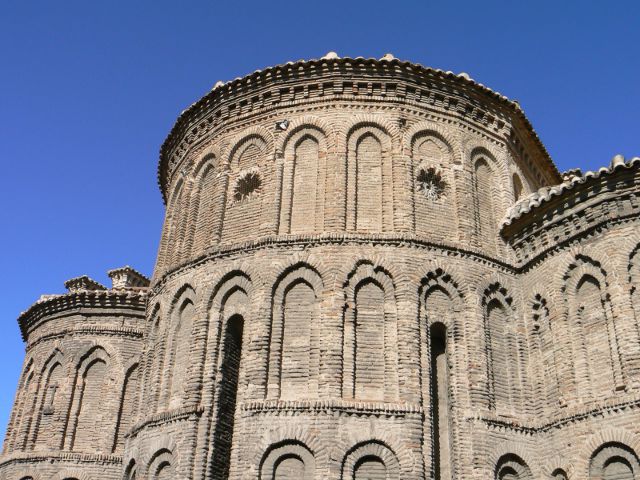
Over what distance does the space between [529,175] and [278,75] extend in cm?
565

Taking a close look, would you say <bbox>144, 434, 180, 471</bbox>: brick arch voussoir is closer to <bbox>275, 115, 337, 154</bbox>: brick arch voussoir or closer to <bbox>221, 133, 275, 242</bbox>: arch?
<bbox>221, 133, 275, 242</bbox>: arch

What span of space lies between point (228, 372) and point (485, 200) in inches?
218

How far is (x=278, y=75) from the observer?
43.3 feet

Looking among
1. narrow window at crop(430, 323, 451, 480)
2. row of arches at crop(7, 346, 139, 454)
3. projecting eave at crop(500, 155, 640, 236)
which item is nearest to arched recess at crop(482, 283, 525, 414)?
narrow window at crop(430, 323, 451, 480)

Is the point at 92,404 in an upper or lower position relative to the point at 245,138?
lower

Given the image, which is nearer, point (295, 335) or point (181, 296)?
point (295, 335)

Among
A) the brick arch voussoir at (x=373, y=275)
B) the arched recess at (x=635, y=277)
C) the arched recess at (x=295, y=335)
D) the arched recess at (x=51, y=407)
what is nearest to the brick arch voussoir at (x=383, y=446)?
the arched recess at (x=295, y=335)

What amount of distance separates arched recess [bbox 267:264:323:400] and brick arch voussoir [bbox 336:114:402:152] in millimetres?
2587

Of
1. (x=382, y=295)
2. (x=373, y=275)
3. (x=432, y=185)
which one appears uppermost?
(x=432, y=185)

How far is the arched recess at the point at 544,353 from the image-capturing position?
10.9 meters

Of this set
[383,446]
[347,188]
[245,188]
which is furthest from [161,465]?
[347,188]

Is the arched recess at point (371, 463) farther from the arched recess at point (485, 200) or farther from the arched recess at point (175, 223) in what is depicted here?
the arched recess at point (175, 223)

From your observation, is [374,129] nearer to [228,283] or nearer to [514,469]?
[228,283]

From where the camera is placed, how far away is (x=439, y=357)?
36.9 ft
